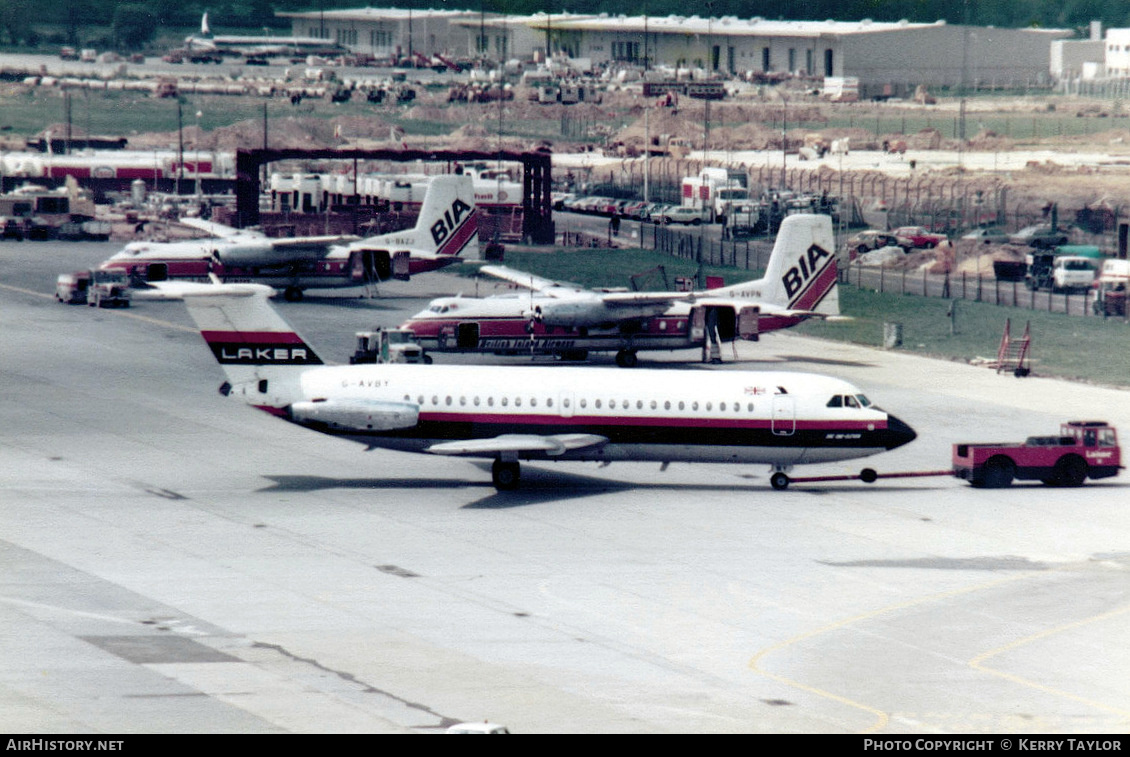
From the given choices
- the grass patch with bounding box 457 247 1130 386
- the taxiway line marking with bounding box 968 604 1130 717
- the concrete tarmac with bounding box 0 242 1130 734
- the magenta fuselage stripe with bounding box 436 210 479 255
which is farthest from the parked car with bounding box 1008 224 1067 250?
the taxiway line marking with bounding box 968 604 1130 717

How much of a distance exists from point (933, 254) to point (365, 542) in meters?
80.9

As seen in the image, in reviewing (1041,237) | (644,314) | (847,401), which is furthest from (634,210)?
(847,401)

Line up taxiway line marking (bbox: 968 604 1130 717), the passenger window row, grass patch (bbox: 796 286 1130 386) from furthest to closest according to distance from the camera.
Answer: grass patch (bbox: 796 286 1130 386) → the passenger window row → taxiway line marking (bbox: 968 604 1130 717)

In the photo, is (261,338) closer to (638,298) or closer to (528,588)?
(528,588)

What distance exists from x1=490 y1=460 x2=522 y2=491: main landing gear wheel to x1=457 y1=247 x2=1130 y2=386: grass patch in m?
33.3

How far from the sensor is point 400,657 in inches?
1516

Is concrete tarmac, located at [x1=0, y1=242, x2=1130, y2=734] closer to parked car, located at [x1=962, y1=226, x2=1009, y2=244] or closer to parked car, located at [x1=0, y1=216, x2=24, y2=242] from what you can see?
parked car, located at [x1=962, y1=226, x2=1009, y2=244]

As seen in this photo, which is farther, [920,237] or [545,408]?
[920,237]

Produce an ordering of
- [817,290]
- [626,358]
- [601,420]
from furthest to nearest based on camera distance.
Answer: [626,358], [817,290], [601,420]

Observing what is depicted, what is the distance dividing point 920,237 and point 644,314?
168 feet

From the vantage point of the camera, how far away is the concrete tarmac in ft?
116

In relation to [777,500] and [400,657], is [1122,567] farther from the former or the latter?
[400,657]

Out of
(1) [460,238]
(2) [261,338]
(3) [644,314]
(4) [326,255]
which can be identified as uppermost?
(1) [460,238]

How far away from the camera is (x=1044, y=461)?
5891cm
